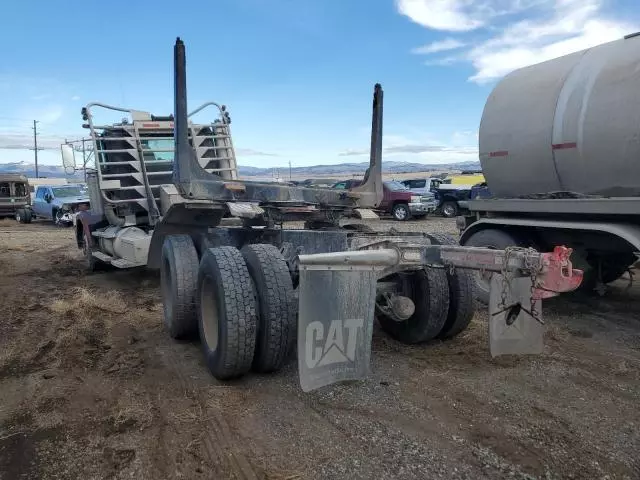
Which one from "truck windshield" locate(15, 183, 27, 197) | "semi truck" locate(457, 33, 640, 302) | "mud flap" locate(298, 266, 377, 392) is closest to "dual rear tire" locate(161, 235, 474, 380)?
"mud flap" locate(298, 266, 377, 392)

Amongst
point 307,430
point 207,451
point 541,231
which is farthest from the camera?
point 541,231

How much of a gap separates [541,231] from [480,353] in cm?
264

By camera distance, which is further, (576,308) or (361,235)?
(576,308)

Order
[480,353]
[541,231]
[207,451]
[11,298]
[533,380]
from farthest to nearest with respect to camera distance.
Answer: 1. [11,298]
2. [541,231]
3. [480,353]
4. [533,380]
5. [207,451]

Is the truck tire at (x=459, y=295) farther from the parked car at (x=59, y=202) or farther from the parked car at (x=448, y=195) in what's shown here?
the parked car at (x=59, y=202)

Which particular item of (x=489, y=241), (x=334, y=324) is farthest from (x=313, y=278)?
(x=489, y=241)

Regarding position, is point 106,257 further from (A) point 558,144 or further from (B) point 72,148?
(A) point 558,144

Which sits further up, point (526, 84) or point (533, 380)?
point (526, 84)

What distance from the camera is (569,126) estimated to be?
6004mm

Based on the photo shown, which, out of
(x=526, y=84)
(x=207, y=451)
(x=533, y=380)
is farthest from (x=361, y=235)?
(x=526, y=84)

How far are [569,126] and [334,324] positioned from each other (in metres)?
4.15

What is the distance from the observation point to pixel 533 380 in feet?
13.5

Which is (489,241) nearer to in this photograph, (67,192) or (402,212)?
(402,212)

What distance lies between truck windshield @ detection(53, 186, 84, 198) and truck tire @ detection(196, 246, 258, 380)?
854 inches
